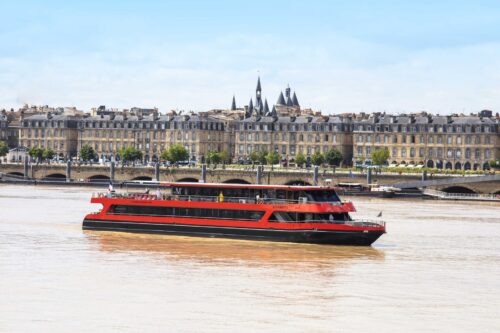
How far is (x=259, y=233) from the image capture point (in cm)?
5044

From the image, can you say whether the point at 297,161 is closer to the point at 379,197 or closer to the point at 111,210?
the point at 379,197

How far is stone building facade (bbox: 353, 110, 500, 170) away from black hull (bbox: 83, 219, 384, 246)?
266 feet

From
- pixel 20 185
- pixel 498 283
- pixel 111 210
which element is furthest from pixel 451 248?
pixel 20 185

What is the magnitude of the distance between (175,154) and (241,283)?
97000mm

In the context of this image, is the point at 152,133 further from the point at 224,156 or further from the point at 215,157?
the point at 215,157

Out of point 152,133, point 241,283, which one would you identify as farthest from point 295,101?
point 241,283

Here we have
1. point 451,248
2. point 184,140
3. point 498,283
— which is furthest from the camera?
point 184,140

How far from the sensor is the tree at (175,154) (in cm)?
13512

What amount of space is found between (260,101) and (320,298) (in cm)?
13783

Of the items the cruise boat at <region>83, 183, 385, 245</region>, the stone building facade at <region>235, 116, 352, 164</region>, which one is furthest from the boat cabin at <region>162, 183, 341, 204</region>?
the stone building facade at <region>235, 116, 352, 164</region>

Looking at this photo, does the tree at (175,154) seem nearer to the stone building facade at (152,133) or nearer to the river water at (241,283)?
the stone building facade at (152,133)

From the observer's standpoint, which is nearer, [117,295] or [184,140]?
[117,295]

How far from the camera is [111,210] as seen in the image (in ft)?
180

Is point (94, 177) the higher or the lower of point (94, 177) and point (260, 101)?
the lower
